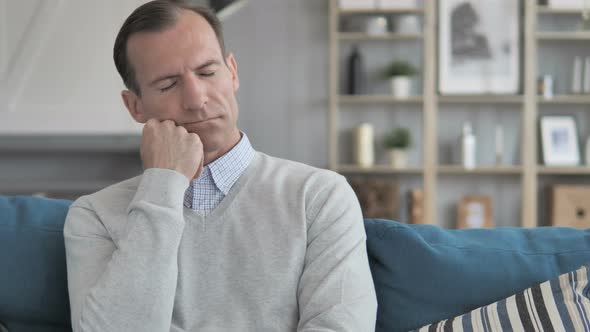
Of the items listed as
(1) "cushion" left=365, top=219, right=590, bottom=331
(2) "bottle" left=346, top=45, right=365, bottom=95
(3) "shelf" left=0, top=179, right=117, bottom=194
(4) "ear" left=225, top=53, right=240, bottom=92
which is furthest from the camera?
(2) "bottle" left=346, top=45, right=365, bottom=95

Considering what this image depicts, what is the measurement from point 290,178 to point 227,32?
3933 millimetres

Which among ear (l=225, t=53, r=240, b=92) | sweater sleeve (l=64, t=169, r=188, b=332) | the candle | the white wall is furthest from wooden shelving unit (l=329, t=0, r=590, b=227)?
sweater sleeve (l=64, t=169, r=188, b=332)

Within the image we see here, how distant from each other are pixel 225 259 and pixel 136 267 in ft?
0.61

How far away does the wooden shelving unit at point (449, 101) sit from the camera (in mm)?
5051

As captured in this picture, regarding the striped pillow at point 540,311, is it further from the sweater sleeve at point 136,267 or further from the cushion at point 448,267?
the sweater sleeve at point 136,267

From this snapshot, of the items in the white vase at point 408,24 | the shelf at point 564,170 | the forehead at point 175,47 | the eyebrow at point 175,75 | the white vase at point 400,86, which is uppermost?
the white vase at point 408,24

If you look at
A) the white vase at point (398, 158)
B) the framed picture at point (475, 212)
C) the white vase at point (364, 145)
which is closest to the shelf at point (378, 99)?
the white vase at point (364, 145)

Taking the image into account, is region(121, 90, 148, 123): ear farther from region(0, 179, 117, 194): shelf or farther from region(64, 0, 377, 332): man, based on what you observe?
region(0, 179, 117, 194): shelf

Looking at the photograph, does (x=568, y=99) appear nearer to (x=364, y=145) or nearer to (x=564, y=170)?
(x=564, y=170)

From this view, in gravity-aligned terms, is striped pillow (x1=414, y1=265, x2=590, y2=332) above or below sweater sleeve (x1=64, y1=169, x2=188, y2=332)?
below

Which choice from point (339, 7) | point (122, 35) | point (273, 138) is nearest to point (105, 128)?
point (273, 138)

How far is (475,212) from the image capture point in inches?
207

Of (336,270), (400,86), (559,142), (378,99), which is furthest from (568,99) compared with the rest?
(336,270)

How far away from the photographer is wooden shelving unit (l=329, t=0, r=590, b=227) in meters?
5.05
